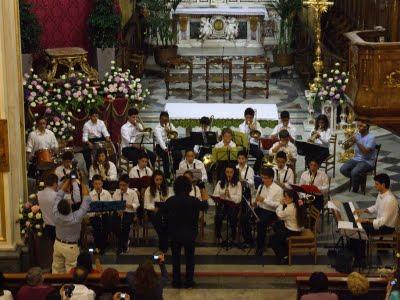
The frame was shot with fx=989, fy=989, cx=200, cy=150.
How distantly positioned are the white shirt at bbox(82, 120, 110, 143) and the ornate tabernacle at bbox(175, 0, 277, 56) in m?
9.76

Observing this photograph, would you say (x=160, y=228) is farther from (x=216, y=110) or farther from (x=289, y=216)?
(x=216, y=110)

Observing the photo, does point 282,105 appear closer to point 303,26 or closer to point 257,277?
point 303,26

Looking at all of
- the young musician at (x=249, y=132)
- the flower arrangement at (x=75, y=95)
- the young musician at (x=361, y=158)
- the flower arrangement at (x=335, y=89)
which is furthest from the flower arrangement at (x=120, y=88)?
the young musician at (x=361, y=158)

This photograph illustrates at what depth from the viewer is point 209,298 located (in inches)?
494

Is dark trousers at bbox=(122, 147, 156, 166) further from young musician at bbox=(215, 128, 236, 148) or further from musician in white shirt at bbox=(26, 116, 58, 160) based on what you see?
young musician at bbox=(215, 128, 236, 148)

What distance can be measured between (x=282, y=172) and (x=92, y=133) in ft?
12.8

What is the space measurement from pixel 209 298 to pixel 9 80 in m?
3.79

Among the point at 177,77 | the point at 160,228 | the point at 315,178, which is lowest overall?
the point at 160,228

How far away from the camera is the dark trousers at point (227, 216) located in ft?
46.4

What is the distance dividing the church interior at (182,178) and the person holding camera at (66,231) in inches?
0.7

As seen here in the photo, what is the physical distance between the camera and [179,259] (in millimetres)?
12680

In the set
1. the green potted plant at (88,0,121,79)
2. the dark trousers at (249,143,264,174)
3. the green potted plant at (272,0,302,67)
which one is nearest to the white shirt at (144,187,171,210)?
the dark trousers at (249,143,264,174)

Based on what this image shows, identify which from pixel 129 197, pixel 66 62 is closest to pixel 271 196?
pixel 129 197

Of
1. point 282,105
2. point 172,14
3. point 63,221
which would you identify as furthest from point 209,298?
point 172,14
